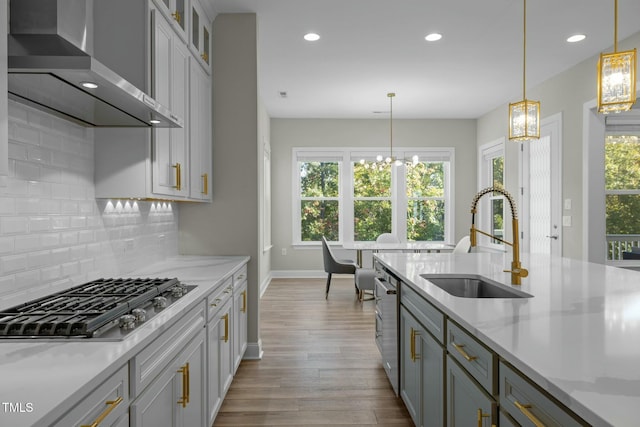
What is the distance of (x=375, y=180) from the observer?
7590 millimetres

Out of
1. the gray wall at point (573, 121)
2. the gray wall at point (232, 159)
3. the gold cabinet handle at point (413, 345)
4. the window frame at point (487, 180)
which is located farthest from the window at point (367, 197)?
the gold cabinet handle at point (413, 345)

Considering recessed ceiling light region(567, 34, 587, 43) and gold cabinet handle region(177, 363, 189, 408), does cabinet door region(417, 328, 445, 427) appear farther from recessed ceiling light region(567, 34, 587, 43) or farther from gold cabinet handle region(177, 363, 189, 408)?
recessed ceiling light region(567, 34, 587, 43)

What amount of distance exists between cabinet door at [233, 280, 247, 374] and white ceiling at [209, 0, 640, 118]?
235 cm

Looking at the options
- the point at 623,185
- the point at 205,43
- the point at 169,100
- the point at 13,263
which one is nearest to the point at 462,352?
the point at 13,263

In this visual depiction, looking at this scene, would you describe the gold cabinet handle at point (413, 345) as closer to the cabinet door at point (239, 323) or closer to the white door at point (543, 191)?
the cabinet door at point (239, 323)

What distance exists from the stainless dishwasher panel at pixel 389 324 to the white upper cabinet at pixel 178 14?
2117 millimetres

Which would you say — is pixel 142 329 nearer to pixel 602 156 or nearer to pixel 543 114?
pixel 602 156

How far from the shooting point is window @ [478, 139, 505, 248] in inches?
265

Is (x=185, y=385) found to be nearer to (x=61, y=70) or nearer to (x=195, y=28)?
(x=61, y=70)

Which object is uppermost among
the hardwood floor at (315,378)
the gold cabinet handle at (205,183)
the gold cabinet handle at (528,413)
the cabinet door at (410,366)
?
the gold cabinet handle at (205,183)

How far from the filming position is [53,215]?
1.85 m

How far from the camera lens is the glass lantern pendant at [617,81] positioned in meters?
1.91

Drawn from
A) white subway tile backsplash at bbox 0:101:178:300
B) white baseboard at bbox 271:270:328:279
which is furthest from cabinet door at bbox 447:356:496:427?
white baseboard at bbox 271:270:328:279

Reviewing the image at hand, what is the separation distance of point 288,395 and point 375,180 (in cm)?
532
